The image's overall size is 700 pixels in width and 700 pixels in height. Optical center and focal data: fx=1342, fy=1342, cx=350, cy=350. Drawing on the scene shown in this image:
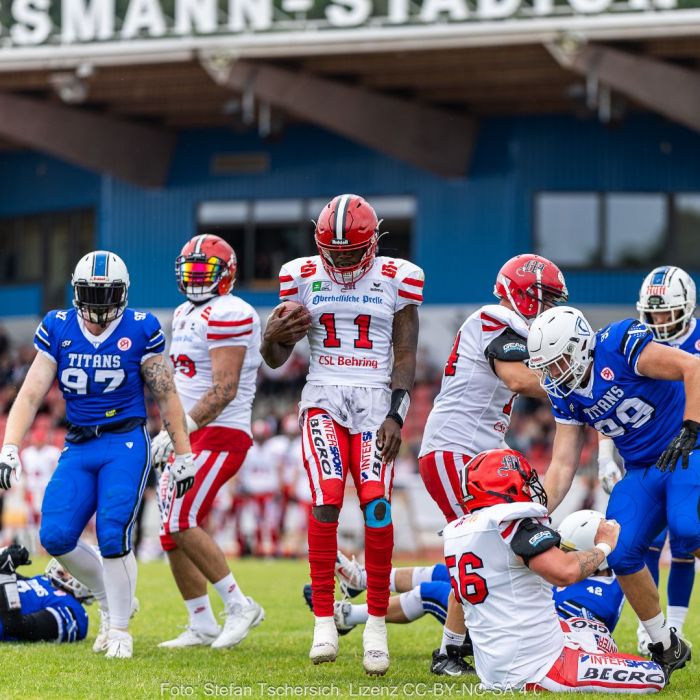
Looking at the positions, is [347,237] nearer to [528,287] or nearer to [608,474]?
[528,287]

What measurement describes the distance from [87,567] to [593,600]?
112 inches

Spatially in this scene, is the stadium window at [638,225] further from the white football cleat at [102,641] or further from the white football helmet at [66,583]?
Answer: the white football cleat at [102,641]

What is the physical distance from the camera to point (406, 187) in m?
26.0

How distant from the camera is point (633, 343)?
663 centimetres

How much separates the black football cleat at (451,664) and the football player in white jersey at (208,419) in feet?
5.17

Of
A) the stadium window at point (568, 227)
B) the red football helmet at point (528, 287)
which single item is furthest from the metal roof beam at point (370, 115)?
the red football helmet at point (528, 287)

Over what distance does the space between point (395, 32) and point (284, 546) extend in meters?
8.36

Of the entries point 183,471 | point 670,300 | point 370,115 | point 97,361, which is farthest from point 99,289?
point 370,115

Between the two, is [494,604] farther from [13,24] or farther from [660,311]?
[13,24]

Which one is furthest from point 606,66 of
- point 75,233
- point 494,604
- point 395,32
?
point 494,604

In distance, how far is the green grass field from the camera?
5996 millimetres

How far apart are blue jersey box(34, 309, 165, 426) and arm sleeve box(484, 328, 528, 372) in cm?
192

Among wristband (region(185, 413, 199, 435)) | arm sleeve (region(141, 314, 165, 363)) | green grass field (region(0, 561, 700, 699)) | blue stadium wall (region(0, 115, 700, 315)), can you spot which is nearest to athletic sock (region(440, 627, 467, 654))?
green grass field (region(0, 561, 700, 699))

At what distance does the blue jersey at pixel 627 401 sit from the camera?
6.68 metres
